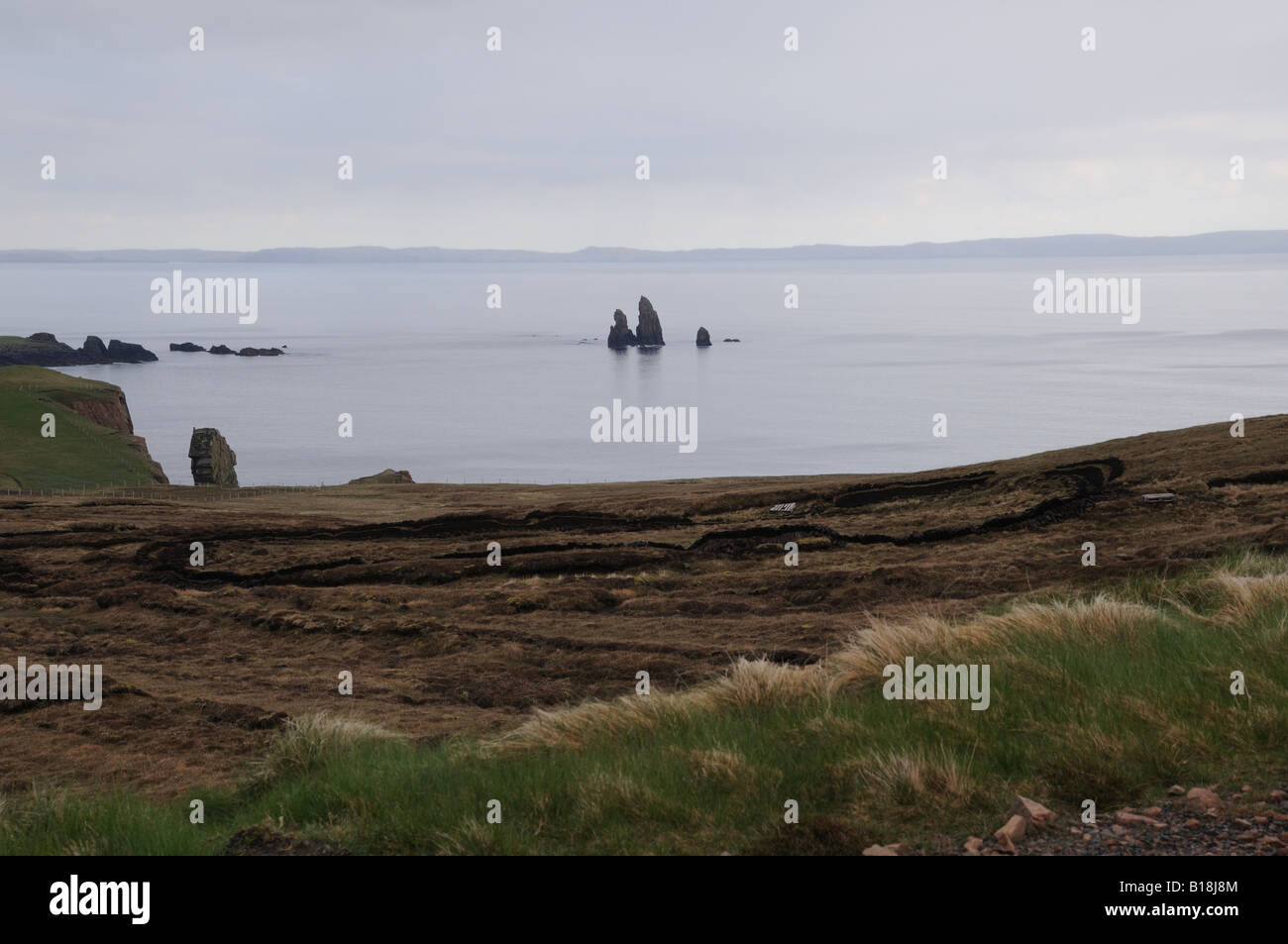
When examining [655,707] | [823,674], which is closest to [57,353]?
[655,707]

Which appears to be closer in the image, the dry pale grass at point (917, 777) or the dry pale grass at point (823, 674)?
the dry pale grass at point (917, 777)

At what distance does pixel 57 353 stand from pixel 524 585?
19364 centimetres

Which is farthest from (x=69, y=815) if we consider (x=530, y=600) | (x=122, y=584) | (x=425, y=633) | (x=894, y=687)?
(x=122, y=584)

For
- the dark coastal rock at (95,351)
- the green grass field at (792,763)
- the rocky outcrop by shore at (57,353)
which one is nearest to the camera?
the green grass field at (792,763)

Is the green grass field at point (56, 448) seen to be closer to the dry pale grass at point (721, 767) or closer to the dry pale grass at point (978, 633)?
the dry pale grass at point (978, 633)

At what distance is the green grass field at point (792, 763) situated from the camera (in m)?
7.08

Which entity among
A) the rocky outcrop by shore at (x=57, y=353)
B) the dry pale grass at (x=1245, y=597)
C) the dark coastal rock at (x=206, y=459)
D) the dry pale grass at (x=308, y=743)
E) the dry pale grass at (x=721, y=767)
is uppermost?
the rocky outcrop by shore at (x=57, y=353)

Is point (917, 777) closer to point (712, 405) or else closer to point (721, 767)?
point (721, 767)

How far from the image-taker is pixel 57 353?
189 meters

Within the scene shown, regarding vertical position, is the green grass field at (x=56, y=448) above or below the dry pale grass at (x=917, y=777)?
above

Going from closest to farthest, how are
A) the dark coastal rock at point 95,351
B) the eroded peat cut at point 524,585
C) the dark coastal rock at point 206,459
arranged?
the eroded peat cut at point 524,585
the dark coastal rock at point 206,459
the dark coastal rock at point 95,351

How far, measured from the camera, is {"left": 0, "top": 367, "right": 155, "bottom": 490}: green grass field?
6512 cm

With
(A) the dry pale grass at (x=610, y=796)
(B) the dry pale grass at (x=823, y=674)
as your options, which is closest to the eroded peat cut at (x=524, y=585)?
(B) the dry pale grass at (x=823, y=674)

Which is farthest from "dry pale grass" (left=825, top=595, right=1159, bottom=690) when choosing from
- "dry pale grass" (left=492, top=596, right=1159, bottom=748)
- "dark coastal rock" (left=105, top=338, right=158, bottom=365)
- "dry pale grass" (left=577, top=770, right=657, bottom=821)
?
"dark coastal rock" (left=105, top=338, right=158, bottom=365)
